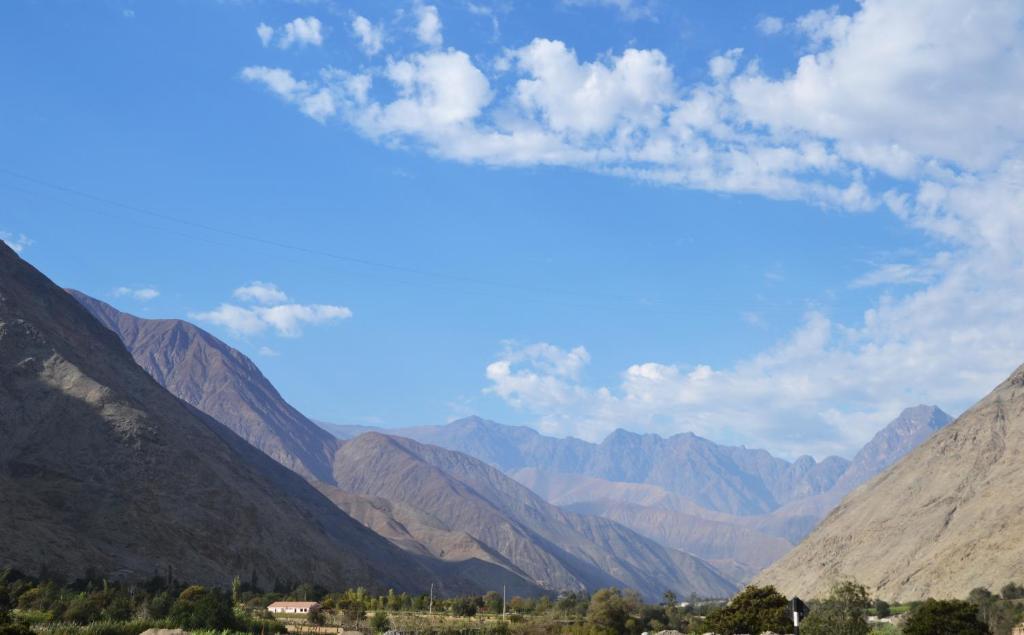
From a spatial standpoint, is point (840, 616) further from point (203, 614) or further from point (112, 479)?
point (112, 479)

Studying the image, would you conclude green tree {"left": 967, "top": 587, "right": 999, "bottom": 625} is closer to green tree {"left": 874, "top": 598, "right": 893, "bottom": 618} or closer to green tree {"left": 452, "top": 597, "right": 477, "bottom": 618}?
green tree {"left": 874, "top": 598, "right": 893, "bottom": 618}

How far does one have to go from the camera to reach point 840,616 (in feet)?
148

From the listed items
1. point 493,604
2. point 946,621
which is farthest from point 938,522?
point 946,621

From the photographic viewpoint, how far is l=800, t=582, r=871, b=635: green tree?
145 feet

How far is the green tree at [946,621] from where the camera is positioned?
149 feet

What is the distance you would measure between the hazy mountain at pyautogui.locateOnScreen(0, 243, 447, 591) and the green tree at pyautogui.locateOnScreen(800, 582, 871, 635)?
62.6m

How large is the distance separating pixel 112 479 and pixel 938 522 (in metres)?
97.1

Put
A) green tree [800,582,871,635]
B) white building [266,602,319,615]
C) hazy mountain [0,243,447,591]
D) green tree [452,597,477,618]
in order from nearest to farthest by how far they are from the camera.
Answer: green tree [800,582,871,635], white building [266,602,319,615], green tree [452,597,477,618], hazy mountain [0,243,447,591]

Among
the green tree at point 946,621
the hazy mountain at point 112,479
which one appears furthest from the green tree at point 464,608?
the green tree at point 946,621

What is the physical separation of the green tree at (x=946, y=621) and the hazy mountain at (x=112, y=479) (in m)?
66.3

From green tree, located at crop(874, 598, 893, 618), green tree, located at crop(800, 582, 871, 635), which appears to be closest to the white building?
green tree, located at crop(800, 582, 871, 635)

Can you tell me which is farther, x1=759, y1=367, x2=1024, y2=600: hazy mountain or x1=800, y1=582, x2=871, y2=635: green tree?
x1=759, y1=367, x2=1024, y2=600: hazy mountain

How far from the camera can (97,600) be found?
5344 centimetres

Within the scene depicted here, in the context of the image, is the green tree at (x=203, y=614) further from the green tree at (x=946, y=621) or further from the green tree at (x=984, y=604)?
the green tree at (x=984, y=604)
